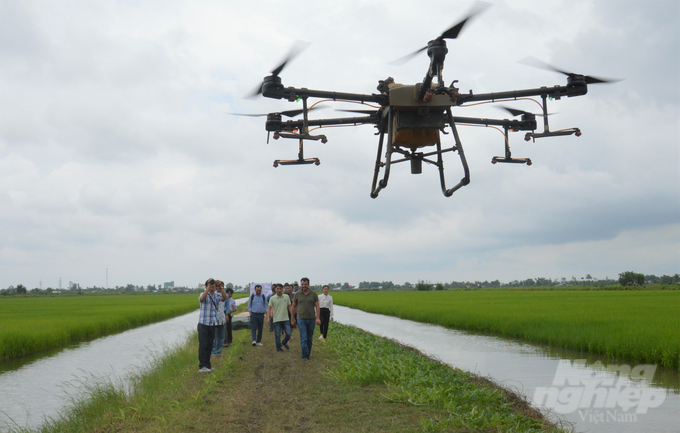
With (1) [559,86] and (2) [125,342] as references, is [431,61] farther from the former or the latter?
(2) [125,342]

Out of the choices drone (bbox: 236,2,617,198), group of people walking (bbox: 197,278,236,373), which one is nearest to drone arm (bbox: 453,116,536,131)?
drone (bbox: 236,2,617,198)

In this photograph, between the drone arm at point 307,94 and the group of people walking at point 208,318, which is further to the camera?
the group of people walking at point 208,318

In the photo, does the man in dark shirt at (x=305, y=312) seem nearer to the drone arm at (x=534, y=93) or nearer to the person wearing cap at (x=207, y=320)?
the person wearing cap at (x=207, y=320)

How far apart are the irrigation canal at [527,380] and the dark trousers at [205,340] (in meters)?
3.19

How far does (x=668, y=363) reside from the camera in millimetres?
12641

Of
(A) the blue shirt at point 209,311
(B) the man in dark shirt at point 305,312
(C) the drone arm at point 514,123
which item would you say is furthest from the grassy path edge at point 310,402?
(C) the drone arm at point 514,123

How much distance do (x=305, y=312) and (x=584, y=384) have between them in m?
6.50

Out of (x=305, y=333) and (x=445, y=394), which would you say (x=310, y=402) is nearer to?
(x=445, y=394)

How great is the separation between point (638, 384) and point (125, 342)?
68.2 feet

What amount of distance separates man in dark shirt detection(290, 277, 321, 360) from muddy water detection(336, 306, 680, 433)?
4.19 meters

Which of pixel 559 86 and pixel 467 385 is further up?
pixel 559 86

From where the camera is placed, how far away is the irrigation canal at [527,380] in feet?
28.4

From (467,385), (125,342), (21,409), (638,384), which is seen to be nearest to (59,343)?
(125,342)

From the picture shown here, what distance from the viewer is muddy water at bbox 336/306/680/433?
8234mm
